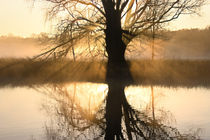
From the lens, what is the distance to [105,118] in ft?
25.9

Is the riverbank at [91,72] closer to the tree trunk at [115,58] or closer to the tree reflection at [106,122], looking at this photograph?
the tree trunk at [115,58]

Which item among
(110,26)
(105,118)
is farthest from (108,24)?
(105,118)

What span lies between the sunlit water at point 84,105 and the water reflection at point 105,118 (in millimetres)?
33

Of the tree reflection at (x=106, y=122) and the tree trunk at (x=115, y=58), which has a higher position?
the tree trunk at (x=115, y=58)

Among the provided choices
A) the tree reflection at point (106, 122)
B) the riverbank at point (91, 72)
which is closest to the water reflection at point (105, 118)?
the tree reflection at point (106, 122)

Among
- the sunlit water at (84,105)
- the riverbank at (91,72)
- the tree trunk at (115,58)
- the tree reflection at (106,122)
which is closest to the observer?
the tree reflection at (106,122)

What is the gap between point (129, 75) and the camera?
16656 millimetres

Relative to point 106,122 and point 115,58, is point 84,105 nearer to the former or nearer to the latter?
point 106,122

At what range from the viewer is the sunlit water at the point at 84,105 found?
700 centimetres

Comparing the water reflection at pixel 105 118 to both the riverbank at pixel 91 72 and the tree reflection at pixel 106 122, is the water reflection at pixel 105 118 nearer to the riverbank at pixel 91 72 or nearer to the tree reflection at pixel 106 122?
the tree reflection at pixel 106 122

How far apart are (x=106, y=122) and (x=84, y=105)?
2.24 m

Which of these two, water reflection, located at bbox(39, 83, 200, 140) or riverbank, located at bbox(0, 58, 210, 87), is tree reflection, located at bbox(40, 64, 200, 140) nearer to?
water reflection, located at bbox(39, 83, 200, 140)

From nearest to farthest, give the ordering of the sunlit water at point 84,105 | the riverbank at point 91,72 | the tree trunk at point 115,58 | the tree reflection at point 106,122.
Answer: the tree reflection at point 106,122 → the sunlit water at point 84,105 → the tree trunk at point 115,58 → the riverbank at point 91,72

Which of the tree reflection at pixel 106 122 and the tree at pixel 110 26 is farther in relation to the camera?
the tree at pixel 110 26
